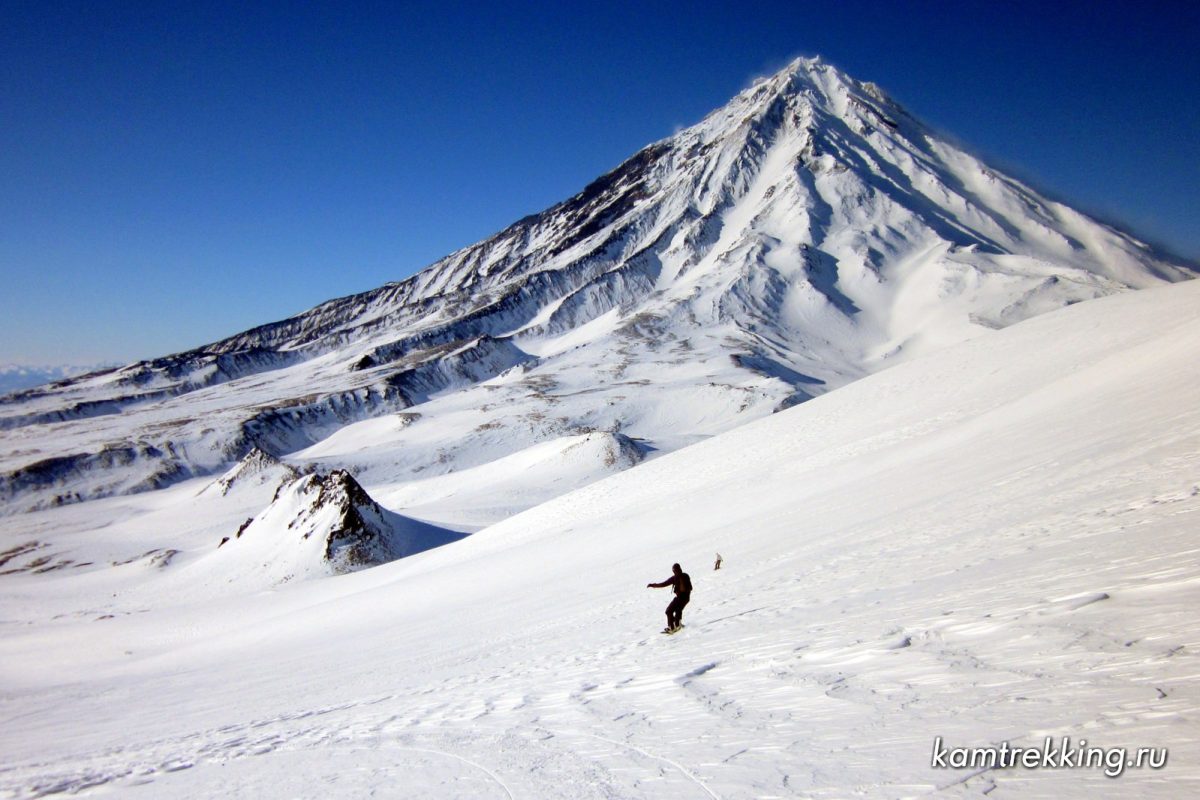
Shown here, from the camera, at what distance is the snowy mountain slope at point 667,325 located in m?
81.4

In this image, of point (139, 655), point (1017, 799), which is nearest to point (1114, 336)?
point (1017, 799)

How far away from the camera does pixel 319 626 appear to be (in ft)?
61.4

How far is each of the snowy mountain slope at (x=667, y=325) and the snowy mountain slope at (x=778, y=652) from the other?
147ft

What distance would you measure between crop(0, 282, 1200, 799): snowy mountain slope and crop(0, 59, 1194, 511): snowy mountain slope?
44732mm

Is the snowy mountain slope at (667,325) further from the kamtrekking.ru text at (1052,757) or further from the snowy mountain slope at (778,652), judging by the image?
the kamtrekking.ru text at (1052,757)

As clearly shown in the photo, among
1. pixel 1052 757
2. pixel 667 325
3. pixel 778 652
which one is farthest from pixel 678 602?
pixel 667 325

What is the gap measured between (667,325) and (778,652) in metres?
114

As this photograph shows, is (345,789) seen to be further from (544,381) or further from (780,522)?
(544,381)

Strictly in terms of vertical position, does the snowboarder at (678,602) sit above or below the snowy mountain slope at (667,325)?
below

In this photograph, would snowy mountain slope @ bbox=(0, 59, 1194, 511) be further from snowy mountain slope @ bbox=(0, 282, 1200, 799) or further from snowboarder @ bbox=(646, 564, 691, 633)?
snowboarder @ bbox=(646, 564, 691, 633)

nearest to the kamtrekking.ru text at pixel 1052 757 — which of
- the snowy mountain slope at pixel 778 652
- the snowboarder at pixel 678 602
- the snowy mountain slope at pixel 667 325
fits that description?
the snowy mountain slope at pixel 778 652

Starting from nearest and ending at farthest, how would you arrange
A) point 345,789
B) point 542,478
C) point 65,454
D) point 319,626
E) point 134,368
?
point 345,789 → point 319,626 → point 542,478 → point 65,454 → point 134,368

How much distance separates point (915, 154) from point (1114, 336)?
→ 589 ft

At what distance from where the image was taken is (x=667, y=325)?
119562 millimetres
